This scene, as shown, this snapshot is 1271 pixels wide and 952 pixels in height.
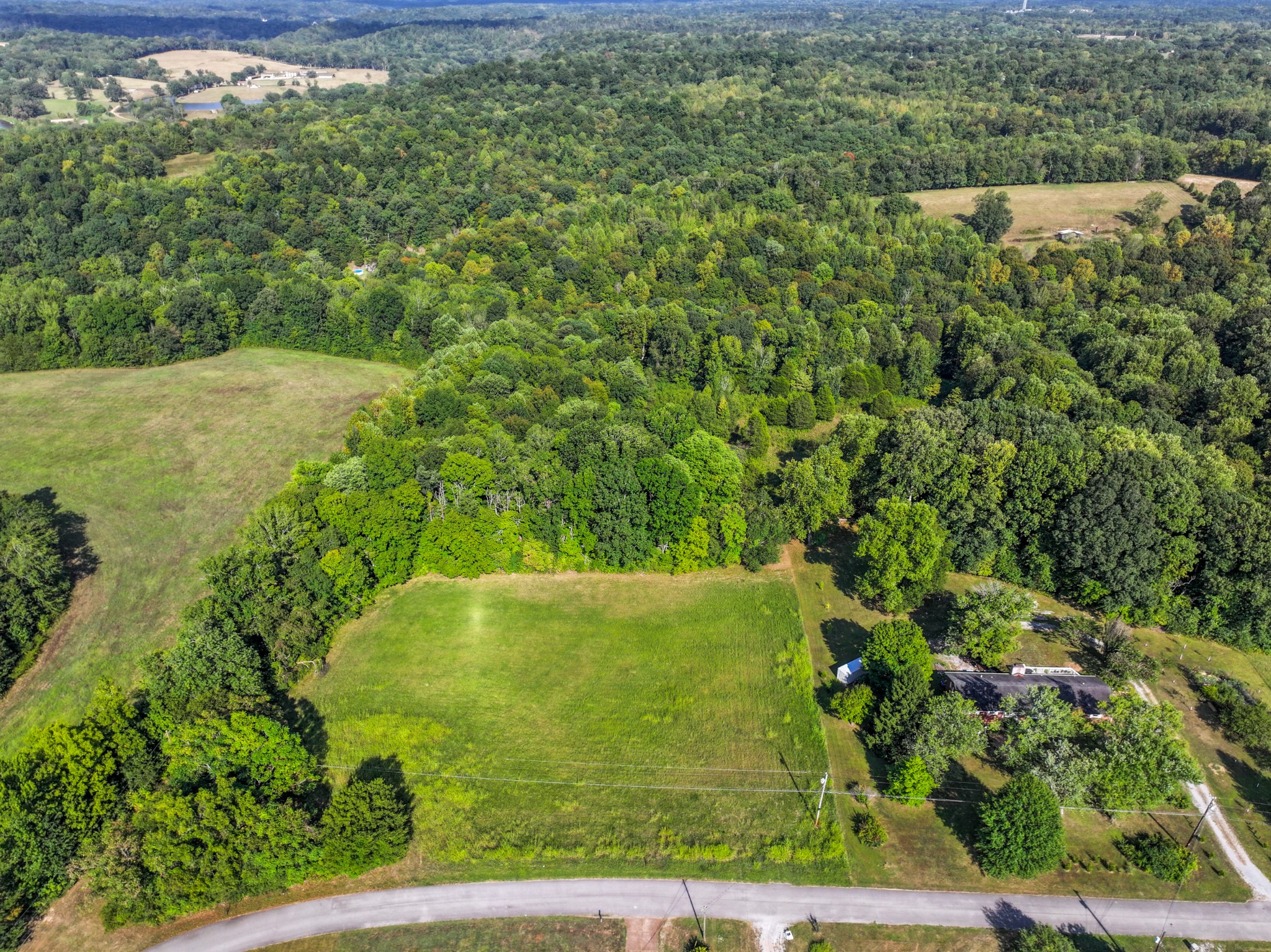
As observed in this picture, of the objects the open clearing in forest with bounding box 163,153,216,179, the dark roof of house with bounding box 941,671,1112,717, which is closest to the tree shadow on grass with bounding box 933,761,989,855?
the dark roof of house with bounding box 941,671,1112,717

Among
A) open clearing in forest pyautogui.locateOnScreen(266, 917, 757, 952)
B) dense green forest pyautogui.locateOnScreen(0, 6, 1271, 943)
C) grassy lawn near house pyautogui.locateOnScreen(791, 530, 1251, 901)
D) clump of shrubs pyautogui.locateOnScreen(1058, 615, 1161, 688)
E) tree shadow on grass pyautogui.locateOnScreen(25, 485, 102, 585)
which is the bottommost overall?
open clearing in forest pyautogui.locateOnScreen(266, 917, 757, 952)

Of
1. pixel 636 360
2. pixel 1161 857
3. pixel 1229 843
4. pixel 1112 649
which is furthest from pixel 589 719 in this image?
pixel 636 360

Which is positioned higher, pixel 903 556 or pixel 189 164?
pixel 189 164

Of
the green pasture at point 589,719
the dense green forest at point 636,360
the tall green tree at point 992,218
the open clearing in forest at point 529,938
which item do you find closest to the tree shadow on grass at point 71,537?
the dense green forest at point 636,360

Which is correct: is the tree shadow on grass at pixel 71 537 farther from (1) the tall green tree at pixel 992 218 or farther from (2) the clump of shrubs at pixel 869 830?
(1) the tall green tree at pixel 992 218

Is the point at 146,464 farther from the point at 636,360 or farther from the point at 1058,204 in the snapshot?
the point at 1058,204

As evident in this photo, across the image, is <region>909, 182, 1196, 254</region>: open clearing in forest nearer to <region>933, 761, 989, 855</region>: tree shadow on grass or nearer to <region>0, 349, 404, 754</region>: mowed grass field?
<region>933, 761, 989, 855</region>: tree shadow on grass

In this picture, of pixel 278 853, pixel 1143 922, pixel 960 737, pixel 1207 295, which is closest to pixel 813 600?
pixel 960 737
